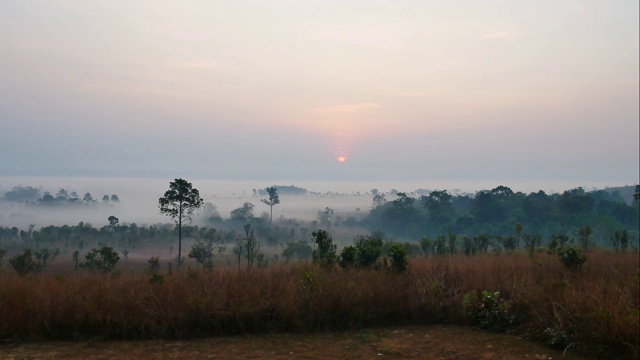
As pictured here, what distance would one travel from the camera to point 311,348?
601 cm

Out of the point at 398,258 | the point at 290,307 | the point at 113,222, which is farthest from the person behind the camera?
the point at 113,222

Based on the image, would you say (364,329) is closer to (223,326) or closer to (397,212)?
(223,326)

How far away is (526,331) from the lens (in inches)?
256

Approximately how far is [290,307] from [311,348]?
3.22 ft

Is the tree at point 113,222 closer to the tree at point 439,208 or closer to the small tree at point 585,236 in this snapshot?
the tree at point 439,208

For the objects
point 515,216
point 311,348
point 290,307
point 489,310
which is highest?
point 290,307

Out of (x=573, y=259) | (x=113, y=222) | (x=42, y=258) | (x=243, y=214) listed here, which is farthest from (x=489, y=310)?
(x=243, y=214)

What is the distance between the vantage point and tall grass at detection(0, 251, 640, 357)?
6.02 m

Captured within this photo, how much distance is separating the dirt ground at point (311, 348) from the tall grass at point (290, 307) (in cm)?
28

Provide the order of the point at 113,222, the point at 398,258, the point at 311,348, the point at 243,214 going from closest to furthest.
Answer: the point at 311,348 < the point at 398,258 < the point at 113,222 < the point at 243,214

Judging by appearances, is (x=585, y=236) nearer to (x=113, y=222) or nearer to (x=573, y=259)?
(x=573, y=259)

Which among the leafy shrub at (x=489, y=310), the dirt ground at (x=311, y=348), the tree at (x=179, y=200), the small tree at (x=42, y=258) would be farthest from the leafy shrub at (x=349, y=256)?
the tree at (x=179, y=200)

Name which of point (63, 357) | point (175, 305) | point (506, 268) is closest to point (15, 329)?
point (63, 357)

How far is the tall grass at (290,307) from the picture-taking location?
237 inches
